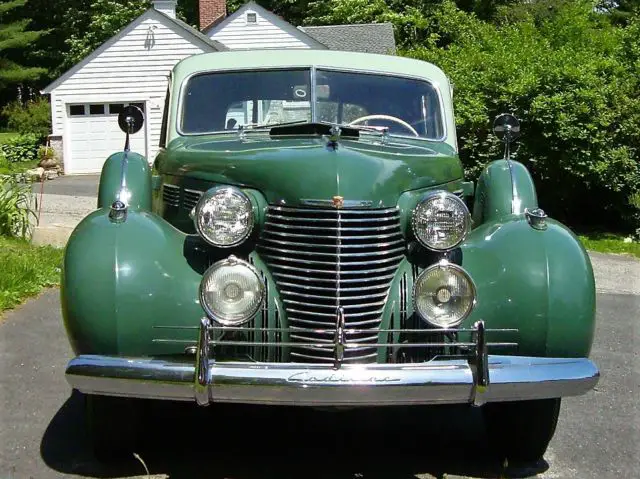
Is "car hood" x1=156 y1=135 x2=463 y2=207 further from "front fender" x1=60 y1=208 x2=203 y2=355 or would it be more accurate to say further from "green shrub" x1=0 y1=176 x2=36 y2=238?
"green shrub" x1=0 y1=176 x2=36 y2=238

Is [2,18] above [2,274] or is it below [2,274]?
above

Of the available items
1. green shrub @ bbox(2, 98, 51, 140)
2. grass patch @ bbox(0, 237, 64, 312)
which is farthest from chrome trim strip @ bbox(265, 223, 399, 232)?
green shrub @ bbox(2, 98, 51, 140)

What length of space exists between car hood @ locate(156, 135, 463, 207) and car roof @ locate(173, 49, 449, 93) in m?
0.83

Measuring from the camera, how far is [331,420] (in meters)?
4.77

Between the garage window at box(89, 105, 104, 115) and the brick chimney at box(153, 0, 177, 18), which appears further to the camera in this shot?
the brick chimney at box(153, 0, 177, 18)

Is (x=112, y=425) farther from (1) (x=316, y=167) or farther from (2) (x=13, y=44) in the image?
(2) (x=13, y=44)

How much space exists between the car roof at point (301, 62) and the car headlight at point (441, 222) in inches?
70.9

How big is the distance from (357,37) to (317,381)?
25.1 m

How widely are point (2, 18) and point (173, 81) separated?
3741 cm

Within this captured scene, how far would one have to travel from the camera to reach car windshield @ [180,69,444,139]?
16.4ft

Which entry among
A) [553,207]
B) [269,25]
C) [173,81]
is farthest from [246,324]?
[269,25]

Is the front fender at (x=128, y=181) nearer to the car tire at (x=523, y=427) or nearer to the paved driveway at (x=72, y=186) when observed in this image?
the car tire at (x=523, y=427)

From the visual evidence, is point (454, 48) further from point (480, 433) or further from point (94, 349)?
point (94, 349)

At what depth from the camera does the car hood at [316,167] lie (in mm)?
3680
